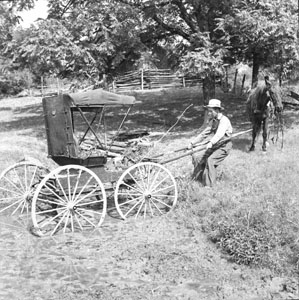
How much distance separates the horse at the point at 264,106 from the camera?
10234 millimetres

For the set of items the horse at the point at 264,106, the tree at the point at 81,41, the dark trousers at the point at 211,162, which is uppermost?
the tree at the point at 81,41

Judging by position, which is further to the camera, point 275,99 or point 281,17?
point 281,17

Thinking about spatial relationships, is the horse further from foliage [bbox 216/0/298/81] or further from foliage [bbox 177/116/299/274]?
foliage [bbox 216/0/298/81]

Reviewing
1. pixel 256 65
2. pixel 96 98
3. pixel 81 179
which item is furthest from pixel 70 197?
pixel 256 65

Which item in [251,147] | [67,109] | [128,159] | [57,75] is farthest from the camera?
[57,75]

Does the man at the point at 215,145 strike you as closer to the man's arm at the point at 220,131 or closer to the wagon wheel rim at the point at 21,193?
the man's arm at the point at 220,131

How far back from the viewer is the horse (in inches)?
403

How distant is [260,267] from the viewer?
5203mm

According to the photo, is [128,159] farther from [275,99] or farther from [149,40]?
[149,40]

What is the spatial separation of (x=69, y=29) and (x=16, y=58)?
2.04 meters

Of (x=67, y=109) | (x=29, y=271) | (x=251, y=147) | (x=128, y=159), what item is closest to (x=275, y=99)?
(x=251, y=147)

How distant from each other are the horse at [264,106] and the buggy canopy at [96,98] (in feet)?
13.8

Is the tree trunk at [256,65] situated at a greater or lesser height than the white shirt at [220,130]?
greater

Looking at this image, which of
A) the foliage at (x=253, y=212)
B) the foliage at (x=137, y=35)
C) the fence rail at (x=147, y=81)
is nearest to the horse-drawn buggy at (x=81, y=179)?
the foliage at (x=253, y=212)
